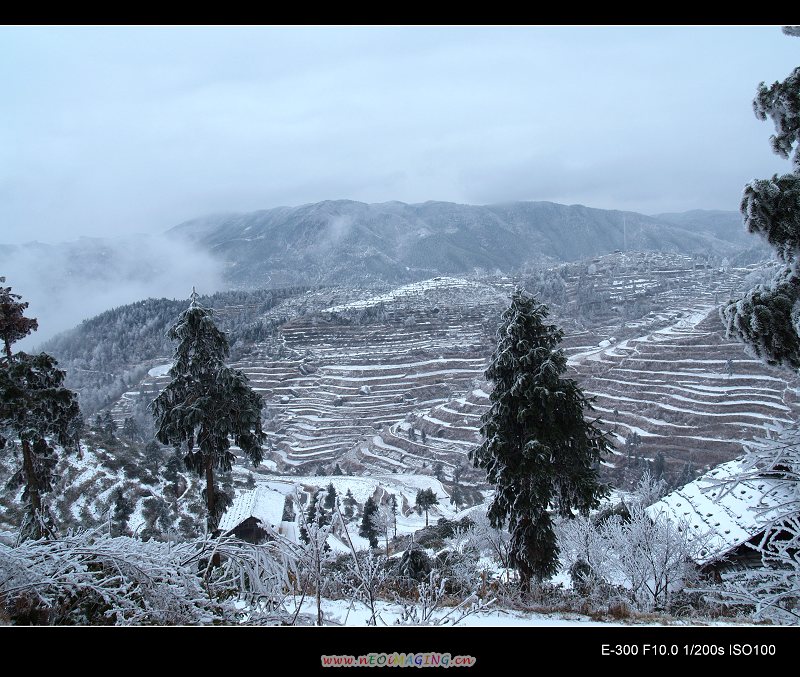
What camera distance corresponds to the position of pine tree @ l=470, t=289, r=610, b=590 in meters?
8.44

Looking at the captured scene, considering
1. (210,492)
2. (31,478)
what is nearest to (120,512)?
(31,478)

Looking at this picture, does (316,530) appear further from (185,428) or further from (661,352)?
(661,352)

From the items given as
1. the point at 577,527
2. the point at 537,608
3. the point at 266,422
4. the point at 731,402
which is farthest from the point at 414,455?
the point at 537,608

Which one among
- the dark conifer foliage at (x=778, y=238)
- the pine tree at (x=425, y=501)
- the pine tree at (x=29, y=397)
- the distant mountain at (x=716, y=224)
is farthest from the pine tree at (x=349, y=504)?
the distant mountain at (x=716, y=224)

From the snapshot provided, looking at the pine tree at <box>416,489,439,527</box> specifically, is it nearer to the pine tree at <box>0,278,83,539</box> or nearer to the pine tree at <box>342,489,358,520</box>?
the pine tree at <box>342,489,358,520</box>

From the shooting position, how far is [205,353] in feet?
29.0

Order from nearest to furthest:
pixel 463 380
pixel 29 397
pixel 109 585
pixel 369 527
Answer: pixel 109 585
pixel 29 397
pixel 369 527
pixel 463 380

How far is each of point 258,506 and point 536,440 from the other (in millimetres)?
23714

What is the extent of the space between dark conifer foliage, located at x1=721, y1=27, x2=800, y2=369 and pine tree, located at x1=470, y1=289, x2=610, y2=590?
4.39 m

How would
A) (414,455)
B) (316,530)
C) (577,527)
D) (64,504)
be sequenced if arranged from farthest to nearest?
1. (414,455)
2. (64,504)
3. (577,527)
4. (316,530)

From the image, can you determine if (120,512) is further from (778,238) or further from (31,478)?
(778,238)

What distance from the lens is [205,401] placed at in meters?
8.66

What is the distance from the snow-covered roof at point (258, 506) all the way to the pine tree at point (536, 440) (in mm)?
17710
